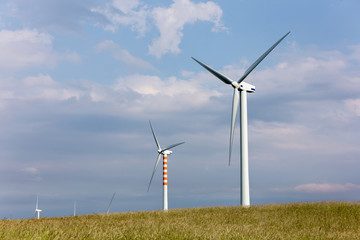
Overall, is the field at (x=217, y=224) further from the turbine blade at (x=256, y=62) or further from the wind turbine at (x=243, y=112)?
the turbine blade at (x=256, y=62)

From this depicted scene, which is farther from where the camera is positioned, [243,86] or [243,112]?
[243,86]

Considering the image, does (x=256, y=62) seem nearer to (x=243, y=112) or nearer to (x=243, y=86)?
(x=243, y=86)

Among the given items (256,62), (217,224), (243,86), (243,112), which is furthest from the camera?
(256,62)

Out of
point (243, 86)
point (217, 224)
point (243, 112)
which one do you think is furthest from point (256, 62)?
point (217, 224)

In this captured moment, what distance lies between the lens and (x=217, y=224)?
1962 centimetres

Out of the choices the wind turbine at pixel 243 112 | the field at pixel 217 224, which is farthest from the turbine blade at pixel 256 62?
the field at pixel 217 224

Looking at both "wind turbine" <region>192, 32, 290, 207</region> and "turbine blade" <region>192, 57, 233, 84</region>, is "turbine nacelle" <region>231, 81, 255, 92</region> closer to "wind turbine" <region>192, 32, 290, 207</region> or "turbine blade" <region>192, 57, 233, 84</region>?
"wind turbine" <region>192, 32, 290, 207</region>

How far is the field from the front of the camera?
39.5 feet

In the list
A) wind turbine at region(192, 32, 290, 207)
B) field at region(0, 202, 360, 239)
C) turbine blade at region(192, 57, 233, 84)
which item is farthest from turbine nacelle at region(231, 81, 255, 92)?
field at region(0, 202, 360, 239)

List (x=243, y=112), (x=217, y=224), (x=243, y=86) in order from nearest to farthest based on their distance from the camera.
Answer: (x=217, y=224) → (x=243, y=112) → (x=243, y=86)

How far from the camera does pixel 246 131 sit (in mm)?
34875

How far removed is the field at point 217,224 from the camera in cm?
1205

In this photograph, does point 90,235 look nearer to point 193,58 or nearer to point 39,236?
point 39,236

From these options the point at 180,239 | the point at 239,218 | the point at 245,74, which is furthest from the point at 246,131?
the point at 180,239
